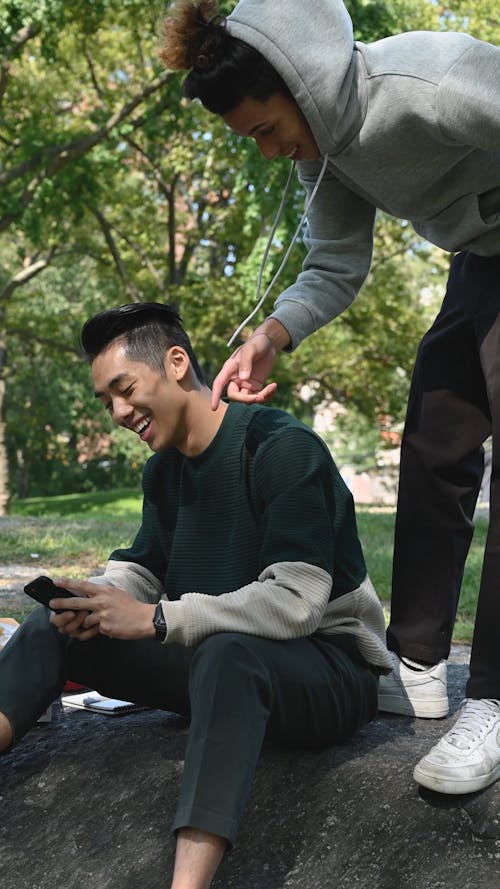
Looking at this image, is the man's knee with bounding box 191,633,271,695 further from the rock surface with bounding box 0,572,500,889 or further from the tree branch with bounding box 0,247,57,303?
the tree branch with bounding box 0,247,57,303

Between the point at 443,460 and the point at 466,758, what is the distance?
904mm

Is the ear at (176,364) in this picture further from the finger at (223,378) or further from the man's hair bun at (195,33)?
the man's hair bun at (195,33)

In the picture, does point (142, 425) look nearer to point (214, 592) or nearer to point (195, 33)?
point (214, 592)

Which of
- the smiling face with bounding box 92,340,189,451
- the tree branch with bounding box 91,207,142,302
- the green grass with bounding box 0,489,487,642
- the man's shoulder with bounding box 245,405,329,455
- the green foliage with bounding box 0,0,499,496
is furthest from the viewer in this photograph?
the tree branch with bounding box 91,207,142,302

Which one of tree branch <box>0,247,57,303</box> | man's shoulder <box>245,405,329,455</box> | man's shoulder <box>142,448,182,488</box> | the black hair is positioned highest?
tree branch <box>0,247,57,303</box>

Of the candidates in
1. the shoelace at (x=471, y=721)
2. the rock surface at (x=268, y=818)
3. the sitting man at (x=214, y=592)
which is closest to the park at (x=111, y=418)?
the rock surface at (x=268, y=818)

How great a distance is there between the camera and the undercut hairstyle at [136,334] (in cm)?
294

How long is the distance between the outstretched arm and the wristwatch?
55 centimetres

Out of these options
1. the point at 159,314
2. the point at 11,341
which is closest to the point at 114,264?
the point at 11,341

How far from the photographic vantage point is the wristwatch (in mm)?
2549

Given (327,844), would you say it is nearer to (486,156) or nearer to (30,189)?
(486,156)

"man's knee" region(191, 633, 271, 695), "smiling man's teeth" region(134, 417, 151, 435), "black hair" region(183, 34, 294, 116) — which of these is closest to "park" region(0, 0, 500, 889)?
"black hair" region(183, 34, 294, 116)

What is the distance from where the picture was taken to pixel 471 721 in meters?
2.62

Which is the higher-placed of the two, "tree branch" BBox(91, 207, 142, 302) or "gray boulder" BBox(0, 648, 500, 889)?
"tree branch" BBox(91, 207, 142, 302)
